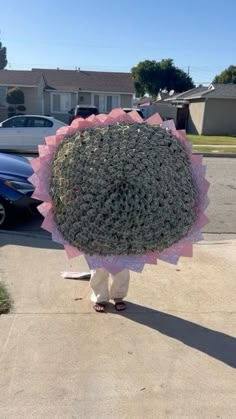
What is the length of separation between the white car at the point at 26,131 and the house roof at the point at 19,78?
17279 millimetres

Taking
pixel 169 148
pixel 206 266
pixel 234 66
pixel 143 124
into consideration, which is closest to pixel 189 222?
pixel 169 148

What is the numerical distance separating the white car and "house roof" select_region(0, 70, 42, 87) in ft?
56.7

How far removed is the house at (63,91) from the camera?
107 feet

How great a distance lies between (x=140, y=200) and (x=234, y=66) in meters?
73.8

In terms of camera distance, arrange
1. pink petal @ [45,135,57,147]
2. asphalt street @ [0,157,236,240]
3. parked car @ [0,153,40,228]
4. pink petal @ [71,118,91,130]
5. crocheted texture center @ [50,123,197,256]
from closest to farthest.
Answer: crocheted texture center @ [50,123,197,256], pink petal @ [71,118,91,130], pink petal @ [45,135,57,147], parked car @ [0,153,40,228], asphalt street @ [0,157,236,240]

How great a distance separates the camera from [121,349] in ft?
9.98

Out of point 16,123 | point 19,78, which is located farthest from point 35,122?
point 19,78

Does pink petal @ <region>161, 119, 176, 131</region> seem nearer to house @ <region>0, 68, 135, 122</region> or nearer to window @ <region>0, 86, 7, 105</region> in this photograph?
house @ <region>0, 68, 135, 122</region>

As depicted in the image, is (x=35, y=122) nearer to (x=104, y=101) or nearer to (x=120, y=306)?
(x=120, y=306)

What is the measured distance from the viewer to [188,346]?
313 centimetres

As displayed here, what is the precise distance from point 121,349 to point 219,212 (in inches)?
189

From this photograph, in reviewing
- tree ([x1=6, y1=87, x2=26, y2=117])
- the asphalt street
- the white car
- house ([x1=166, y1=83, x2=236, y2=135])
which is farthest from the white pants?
tree ([x1=6, y1=87, x2=26, y2=117])

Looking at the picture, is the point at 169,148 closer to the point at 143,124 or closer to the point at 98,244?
the point at 143,124

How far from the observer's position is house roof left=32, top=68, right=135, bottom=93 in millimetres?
33438
